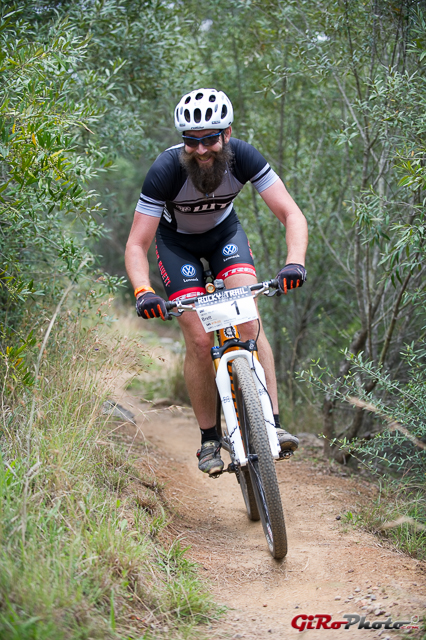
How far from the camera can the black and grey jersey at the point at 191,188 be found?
3.49m

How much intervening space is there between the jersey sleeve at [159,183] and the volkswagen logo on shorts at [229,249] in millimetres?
489

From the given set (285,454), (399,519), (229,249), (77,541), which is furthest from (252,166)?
(77,541)

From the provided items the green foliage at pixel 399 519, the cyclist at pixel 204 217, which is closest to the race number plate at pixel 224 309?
the cyclist at pixel 204 217

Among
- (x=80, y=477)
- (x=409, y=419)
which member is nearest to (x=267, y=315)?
(x=409, y=419)

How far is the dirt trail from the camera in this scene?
2479mm

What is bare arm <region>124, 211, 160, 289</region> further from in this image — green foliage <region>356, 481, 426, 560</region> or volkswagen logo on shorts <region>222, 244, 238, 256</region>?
green foliage <region>356, 481, 426, 560</region>

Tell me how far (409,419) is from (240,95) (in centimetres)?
458

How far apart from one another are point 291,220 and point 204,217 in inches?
24.5

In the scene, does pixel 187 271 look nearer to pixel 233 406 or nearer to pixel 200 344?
pixel 200 344

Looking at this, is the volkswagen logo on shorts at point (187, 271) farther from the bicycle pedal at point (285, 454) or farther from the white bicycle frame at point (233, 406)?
the bicycle pedal at point (285, 454)

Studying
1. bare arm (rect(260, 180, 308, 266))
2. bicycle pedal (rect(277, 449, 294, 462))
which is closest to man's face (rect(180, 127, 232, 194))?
bare arm (rect(260, 180, 308, 266))

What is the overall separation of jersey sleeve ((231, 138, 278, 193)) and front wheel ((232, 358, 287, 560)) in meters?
1.21

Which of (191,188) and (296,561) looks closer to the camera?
(296,561)

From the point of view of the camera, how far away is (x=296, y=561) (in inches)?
118
